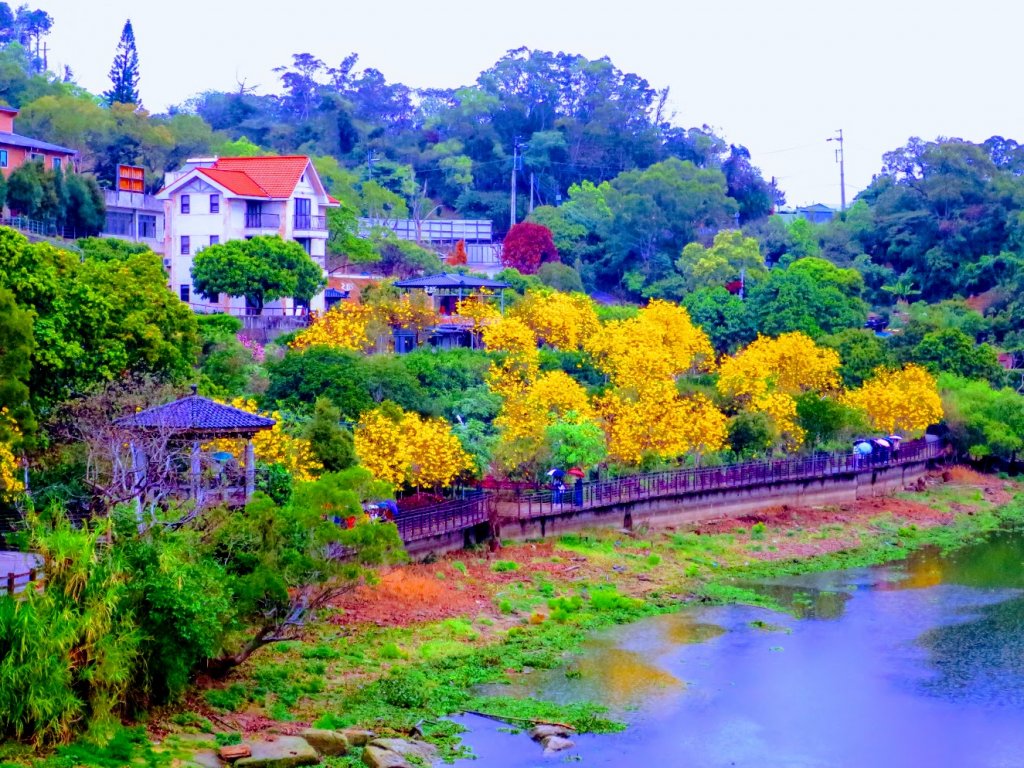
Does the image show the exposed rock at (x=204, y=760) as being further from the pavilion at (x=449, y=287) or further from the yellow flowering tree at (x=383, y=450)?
the pavilion at (x=449, y=287)

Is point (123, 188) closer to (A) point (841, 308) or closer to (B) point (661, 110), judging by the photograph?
(A) point (841, 308)

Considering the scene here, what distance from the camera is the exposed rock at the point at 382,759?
96.5ft

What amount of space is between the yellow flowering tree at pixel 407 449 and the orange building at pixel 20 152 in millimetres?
31217

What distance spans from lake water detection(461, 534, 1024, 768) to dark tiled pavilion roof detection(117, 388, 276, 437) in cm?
974

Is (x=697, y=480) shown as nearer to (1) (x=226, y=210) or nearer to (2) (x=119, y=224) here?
(1) (x=226, y=210)

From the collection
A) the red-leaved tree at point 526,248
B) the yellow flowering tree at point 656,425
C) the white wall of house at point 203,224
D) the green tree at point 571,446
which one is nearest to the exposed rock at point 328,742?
the green tree at point 571,446

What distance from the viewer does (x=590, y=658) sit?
38.6 metres

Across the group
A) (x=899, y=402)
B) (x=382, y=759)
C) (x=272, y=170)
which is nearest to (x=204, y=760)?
(x=382, y=759)

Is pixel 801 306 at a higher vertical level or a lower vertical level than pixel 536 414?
higher

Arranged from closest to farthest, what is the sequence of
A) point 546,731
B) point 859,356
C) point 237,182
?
point 546,731 → point 859,356 → point 237,182

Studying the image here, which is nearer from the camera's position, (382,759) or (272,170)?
(382,759)

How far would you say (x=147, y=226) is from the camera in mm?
81938

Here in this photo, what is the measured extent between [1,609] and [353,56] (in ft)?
401

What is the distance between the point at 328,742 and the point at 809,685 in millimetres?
13177
